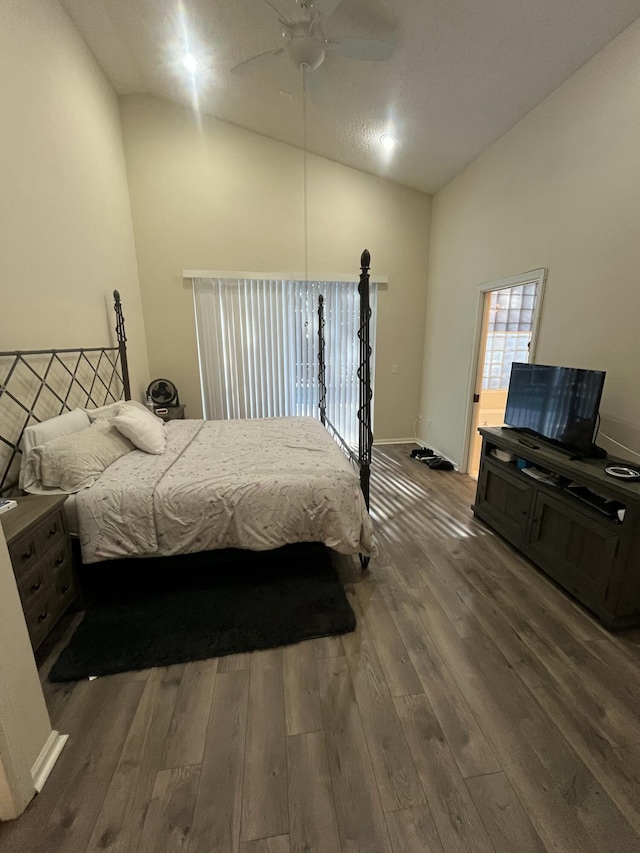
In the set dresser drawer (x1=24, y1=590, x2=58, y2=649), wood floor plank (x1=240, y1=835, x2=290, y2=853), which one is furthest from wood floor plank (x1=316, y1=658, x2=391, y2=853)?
dresser drawer (x1=24, y1=590, x2=58, y2=649)

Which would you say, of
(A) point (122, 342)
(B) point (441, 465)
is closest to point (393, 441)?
(B) point (441, 465)

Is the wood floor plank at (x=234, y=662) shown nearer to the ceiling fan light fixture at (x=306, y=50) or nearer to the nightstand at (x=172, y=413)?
Answer: the nightstand at (x=172, y=413)

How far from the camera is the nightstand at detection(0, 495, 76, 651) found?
1483 mm

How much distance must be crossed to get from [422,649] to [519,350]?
3.88 meters

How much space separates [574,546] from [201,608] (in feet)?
7.22

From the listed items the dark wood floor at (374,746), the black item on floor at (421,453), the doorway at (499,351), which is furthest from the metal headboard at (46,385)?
the doorway at (499,351)

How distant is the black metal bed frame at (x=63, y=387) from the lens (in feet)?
6.50

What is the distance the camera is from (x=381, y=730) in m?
1.39

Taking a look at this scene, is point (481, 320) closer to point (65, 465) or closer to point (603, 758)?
point (603, 758)

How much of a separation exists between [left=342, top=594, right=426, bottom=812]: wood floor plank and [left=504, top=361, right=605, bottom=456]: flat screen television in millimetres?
1780

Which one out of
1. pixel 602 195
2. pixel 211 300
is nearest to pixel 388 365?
pixel 211 300

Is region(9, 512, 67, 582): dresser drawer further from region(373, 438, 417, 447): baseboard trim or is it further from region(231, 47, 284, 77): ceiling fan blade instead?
region(373, 438, 417, 447): baseboard trim

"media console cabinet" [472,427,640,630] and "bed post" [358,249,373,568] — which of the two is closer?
"media console cabinet" [472,427,640,630]

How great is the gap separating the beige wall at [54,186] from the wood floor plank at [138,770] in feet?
6.59
